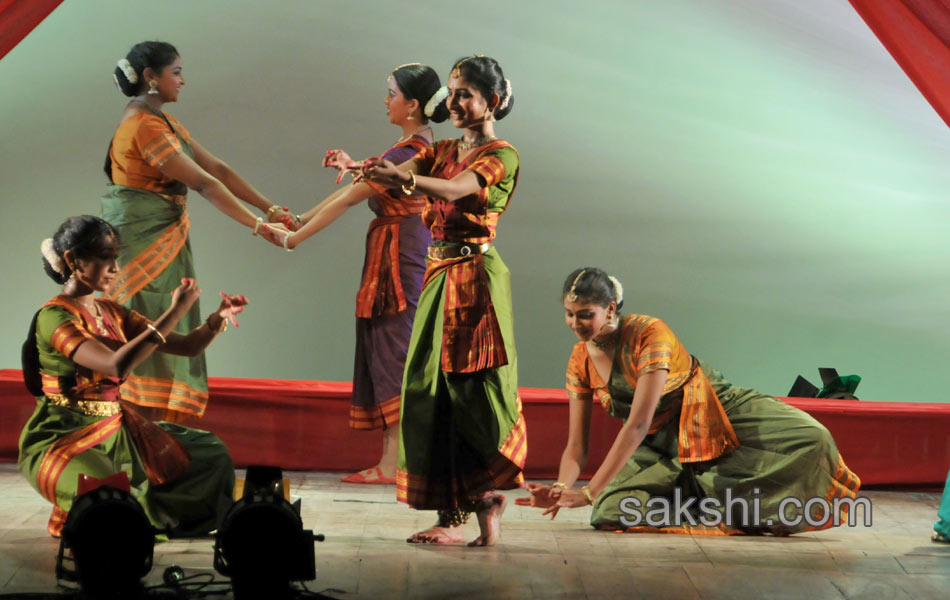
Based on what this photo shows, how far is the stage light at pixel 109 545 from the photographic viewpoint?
2.79 m

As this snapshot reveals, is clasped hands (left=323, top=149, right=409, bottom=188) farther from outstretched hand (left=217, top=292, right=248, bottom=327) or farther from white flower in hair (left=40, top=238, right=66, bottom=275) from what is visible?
white flower in hair (left=40, top=238, right=66, bottom=275)

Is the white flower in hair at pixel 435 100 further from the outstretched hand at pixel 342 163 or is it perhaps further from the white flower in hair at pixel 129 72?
the outstretched hand at pixel 342 163

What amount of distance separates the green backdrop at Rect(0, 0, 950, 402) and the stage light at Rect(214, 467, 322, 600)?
117 inches

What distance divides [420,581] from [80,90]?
3.38m

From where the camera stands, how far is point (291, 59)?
18.6ft

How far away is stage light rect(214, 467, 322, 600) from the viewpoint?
9.09ft

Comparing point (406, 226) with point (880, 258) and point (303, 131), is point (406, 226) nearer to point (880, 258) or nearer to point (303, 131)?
point (303, 131)

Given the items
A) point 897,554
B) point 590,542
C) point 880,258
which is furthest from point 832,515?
point 880,258

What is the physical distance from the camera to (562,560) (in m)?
3.35

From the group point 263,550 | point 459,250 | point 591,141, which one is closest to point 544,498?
point 459,250

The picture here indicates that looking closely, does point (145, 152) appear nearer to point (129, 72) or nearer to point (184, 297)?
point (129, 72)

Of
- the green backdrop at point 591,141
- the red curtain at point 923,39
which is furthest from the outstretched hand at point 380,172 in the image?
the green backdrop at point 591,141

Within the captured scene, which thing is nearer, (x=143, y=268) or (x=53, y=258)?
(x=53, y=258)

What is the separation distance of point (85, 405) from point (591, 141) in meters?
2.93
